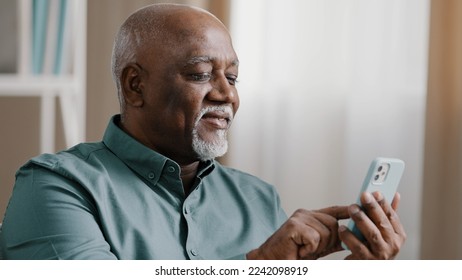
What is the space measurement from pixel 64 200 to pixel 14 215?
9cm

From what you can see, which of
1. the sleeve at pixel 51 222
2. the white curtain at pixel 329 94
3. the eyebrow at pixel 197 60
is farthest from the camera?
the white curtain at pixel 329 94

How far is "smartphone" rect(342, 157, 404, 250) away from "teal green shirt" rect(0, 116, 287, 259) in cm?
27

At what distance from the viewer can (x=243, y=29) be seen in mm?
2373

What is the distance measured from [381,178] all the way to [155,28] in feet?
1.63

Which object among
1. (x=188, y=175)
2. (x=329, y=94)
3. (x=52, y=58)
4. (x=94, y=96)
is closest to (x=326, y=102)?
(x=329, y=94)

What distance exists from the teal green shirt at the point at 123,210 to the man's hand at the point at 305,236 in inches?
6.1

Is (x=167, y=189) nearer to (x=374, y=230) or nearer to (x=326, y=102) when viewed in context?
(x=374, y=230)

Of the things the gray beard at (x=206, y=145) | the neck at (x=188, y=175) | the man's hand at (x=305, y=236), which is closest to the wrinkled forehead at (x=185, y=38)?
the gray beard at (x=206, y=145)

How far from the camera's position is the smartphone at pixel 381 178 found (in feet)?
3.71

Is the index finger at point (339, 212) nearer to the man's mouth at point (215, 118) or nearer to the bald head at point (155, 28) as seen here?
the man's mouth at point (215, 118)

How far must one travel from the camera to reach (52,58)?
2270 millimetres

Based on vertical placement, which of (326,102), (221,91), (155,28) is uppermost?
(155,28)

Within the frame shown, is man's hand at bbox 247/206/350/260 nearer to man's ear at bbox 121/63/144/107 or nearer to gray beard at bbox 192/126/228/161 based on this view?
gray beard at bbox 192/126/228/161

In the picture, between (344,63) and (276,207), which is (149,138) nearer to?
(276,207)
